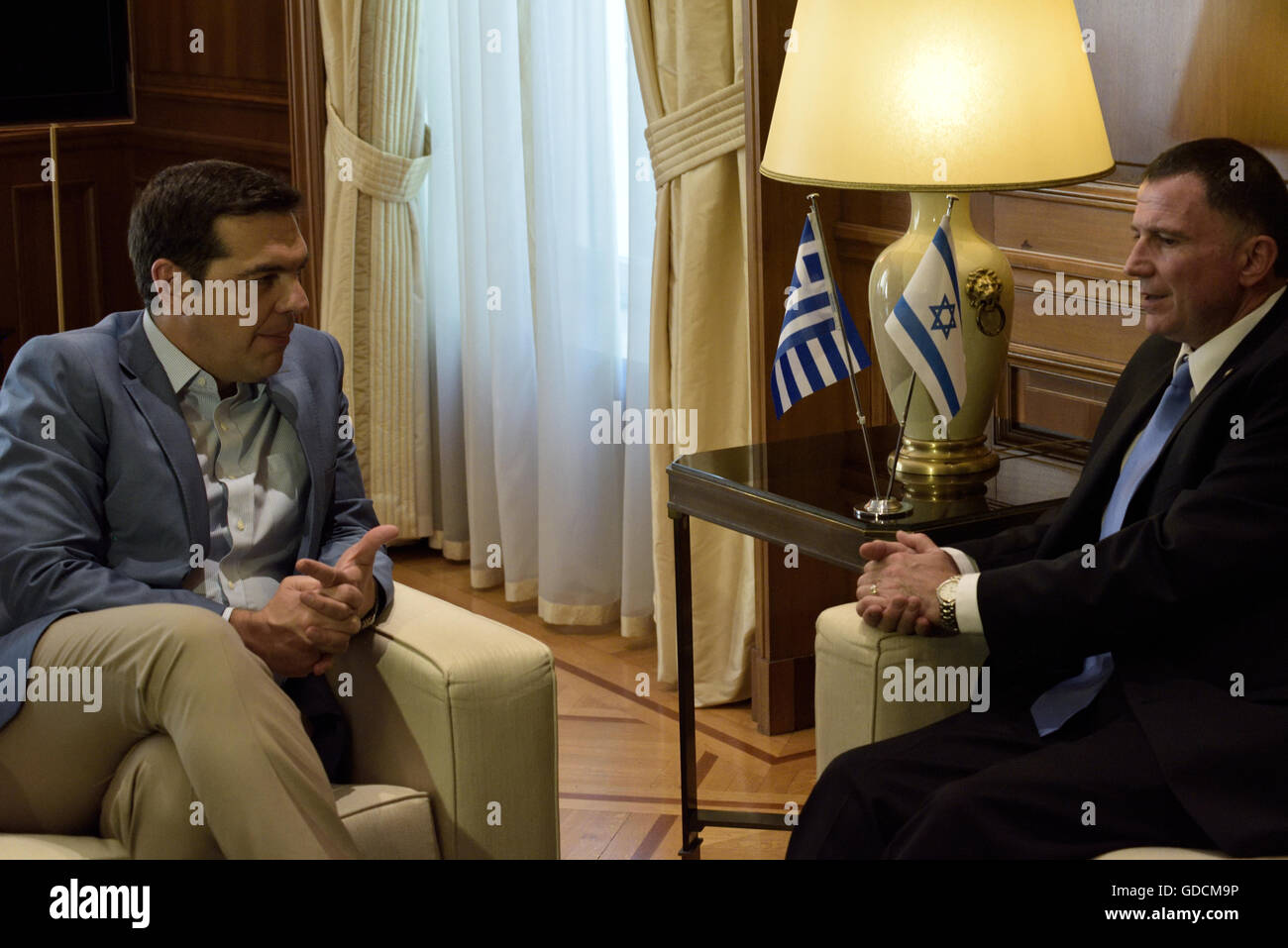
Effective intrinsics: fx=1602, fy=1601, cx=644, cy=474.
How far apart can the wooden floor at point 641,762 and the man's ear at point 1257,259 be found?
4.74 feet

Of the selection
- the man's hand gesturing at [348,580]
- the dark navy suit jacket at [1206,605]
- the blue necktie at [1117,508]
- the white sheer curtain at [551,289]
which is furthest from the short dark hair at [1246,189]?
the white sheer curtain at [551,289]

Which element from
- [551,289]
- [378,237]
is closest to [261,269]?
[551,289]

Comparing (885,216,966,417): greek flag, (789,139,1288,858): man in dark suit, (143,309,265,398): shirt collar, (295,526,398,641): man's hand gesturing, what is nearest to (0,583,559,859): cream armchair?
(295,526,398,641): man's hand gesturing

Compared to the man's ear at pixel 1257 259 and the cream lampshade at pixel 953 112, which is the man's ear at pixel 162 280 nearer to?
the cream lampshade at pixel 953 112

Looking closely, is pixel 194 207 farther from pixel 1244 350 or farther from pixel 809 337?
pixel 1244 350

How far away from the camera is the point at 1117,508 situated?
2293 mm

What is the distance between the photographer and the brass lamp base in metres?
2.70

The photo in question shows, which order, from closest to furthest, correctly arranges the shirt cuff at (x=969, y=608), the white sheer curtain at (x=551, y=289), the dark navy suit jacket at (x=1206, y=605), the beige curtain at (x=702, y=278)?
1. the dark navy suit jacket at (x=1206, y=605)
2. the shirt cuff at (x=969, y=608)
3. the beige curtain at (x=702, y=278)
4. the white sheer curtain at (x=551, y=289)

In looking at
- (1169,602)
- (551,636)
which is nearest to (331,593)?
(1169,602)

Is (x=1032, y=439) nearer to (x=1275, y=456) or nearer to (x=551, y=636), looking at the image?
(x=1275, y=456)

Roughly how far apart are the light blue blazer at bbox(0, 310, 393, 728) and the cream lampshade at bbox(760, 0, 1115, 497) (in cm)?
97

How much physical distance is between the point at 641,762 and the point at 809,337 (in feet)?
4.19

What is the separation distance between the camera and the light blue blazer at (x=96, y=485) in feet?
7.16

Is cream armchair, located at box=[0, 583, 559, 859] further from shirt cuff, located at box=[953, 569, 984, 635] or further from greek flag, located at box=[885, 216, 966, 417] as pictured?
greek flag, located at box=[885, 216, 966, 417]
